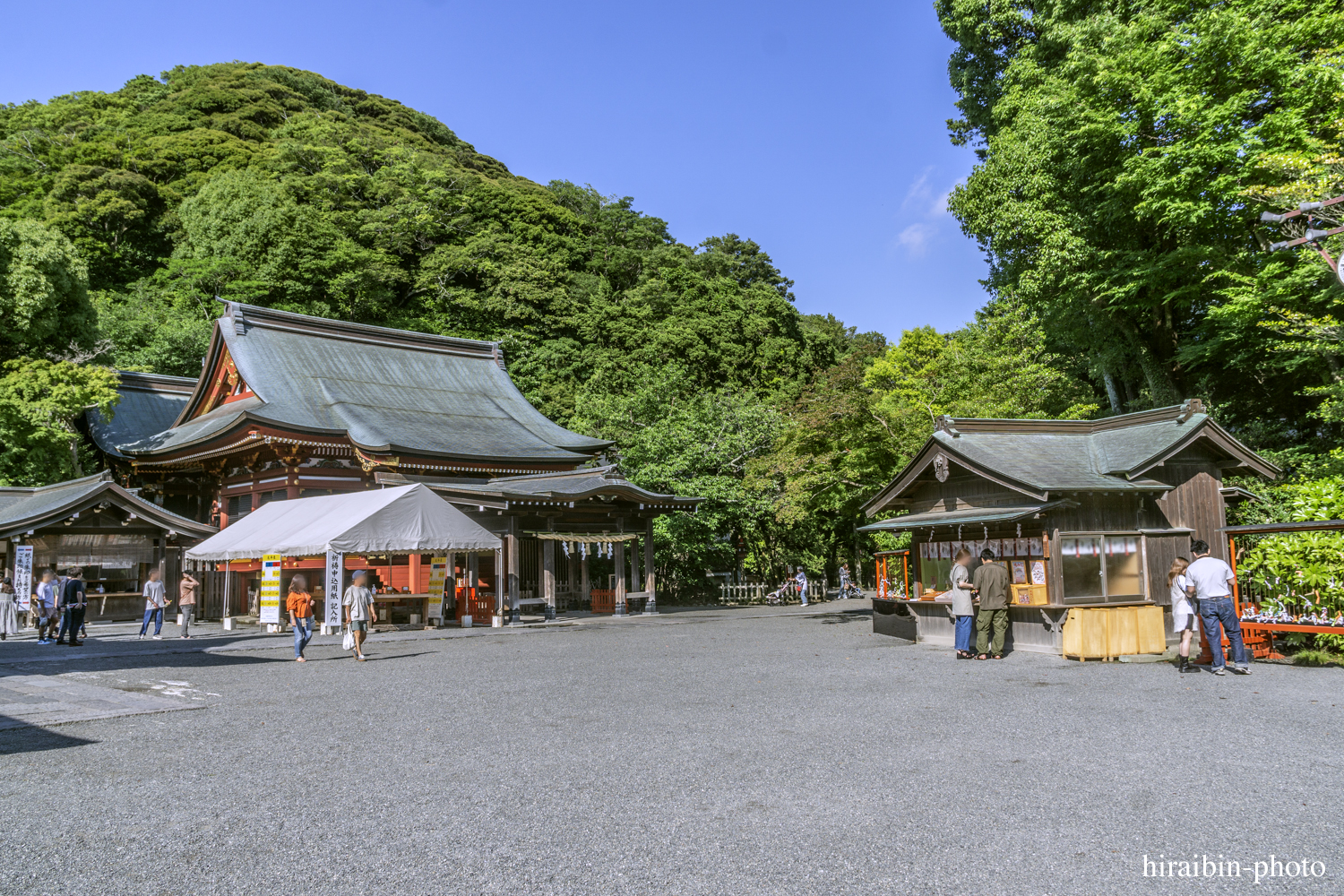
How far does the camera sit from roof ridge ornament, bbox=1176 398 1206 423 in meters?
15.1

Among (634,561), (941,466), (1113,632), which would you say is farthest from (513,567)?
(1113,632)

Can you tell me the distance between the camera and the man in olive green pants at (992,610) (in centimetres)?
1355

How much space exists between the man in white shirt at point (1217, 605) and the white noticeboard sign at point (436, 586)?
53.2 ft

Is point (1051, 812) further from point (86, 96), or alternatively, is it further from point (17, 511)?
point (86, 96)

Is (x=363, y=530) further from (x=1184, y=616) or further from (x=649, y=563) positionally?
(x=1184, y=616)

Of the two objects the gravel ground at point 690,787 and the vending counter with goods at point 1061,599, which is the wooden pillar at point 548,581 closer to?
the vending counter with goods at point 1061,599

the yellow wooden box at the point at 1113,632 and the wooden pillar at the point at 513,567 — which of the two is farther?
the wooden pillar at the point at 513,567

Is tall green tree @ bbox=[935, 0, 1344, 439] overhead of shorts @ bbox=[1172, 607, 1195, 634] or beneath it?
overhead

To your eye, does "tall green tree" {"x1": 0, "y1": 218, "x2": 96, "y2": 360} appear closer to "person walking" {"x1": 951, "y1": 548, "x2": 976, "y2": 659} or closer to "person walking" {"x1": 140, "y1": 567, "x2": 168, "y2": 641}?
"person walking" {"x1": 140, "y1": 567, "x2": 168, "y2": 641}

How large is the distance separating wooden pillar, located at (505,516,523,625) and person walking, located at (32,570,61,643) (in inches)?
367

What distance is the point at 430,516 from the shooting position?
18125 millimetres

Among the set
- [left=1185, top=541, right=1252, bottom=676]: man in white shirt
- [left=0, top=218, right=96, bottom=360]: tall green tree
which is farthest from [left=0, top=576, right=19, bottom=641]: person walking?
[left=1185, top=541, right=1252, bottom=676]: man in white shirt

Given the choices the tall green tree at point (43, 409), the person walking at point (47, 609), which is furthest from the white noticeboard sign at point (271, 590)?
the tall green tree at point (43, 409)

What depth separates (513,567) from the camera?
73.6 feet
